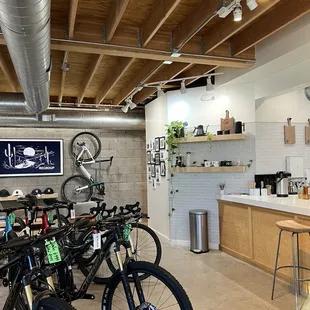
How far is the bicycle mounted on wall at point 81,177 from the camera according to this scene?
24.0 feet

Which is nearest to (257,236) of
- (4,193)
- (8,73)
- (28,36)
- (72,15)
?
(72,15)

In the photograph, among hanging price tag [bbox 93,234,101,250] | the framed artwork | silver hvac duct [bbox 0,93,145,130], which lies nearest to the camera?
hanging price tag [bbox 93,234,101,250]

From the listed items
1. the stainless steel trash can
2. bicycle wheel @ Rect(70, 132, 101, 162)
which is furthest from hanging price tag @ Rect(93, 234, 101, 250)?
bicycle wheel @ Rect(70, 132, 101, 162)

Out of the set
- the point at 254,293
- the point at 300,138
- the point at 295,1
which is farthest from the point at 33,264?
the point at 300,138

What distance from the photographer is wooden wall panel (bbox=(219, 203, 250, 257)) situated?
4.50 m

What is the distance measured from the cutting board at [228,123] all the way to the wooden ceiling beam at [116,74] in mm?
1792

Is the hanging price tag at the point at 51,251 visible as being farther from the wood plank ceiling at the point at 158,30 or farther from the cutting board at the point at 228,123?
the cutting board at the point at 228,123

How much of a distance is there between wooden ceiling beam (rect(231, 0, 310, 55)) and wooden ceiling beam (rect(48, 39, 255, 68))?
0.69 feet

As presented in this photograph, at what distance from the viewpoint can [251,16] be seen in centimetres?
300

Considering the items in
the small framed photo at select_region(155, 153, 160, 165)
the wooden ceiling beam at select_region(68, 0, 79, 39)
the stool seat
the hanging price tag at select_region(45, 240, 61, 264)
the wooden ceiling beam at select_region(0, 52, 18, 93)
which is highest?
the wooden ceiling beam at select_region(0, 52, 18, 93)

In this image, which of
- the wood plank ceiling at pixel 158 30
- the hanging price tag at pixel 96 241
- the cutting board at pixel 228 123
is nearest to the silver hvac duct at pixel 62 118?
the wood plank ceiling at pixel 158 30

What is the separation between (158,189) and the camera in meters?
6.15

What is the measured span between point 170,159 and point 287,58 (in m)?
2.52

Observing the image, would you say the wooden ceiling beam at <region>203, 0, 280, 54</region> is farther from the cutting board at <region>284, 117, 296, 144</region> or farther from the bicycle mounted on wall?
the bicycle mounted on wall
